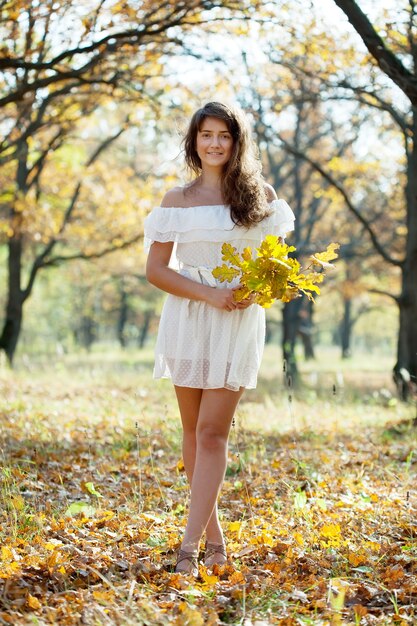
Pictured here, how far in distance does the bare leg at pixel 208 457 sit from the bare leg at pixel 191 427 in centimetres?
9

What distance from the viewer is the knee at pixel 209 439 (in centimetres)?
356

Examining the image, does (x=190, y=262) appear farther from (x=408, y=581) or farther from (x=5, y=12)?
(x=5, y=12)

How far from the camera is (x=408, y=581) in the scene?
11.2 ft

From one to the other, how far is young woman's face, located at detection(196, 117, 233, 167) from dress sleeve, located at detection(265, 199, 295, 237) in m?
0.35

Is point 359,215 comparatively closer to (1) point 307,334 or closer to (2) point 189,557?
(2) point 189,557

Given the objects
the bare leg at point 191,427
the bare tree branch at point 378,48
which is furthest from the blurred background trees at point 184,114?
the bare leg at point 191,427

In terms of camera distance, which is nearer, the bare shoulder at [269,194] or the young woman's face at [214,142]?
the young woman's face at [214,142]

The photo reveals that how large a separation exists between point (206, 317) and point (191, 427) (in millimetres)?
581

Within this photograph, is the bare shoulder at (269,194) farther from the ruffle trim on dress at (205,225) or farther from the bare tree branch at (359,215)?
the bare tree branch at (359,215)

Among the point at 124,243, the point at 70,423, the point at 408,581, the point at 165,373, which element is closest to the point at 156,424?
the point at 70,423

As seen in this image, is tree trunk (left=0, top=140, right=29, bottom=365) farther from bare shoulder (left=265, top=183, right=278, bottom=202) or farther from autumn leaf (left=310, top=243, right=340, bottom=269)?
autumn leaf (left=310, top=243, right=340, bottom=269)

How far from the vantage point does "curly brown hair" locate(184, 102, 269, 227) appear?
12.0ft

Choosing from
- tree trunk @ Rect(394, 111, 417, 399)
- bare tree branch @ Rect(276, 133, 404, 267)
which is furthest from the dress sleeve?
bare tree branch @ Rect(276, 133, 404, 267)

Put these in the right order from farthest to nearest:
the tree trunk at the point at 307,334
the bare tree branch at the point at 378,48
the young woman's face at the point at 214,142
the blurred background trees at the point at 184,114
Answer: the tree trunk at the point at 307,334 → the blurred background trees at the point at 184,114 → the bare tree branch at the point at 378,48 → the young woman's face at the point at 214,142
